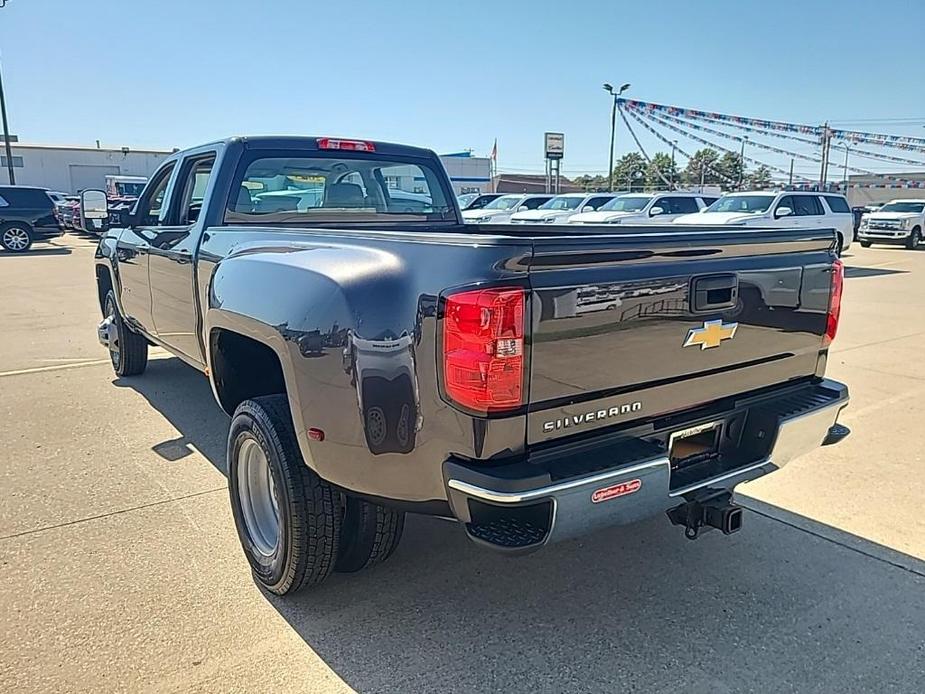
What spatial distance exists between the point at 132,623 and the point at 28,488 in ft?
5.65

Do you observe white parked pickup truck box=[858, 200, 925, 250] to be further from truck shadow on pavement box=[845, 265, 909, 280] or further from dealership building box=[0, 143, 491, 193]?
dealership building box=[0, 143, 491, 193]

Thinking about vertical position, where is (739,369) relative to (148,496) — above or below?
above

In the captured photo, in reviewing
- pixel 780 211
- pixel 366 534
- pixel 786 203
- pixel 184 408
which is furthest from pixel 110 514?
pixel 786 203

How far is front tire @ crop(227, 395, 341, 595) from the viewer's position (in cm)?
273

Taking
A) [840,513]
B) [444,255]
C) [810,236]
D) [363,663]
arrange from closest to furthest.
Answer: [444,255] < [363,663] < [810,236] < [840,513]

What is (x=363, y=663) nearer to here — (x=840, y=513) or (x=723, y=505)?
(x=723, y=505)

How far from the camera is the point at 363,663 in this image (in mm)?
2553

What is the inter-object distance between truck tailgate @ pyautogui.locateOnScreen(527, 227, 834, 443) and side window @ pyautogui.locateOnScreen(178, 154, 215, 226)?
9.42 feet

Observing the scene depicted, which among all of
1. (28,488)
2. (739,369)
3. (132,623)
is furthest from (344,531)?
(28,488)

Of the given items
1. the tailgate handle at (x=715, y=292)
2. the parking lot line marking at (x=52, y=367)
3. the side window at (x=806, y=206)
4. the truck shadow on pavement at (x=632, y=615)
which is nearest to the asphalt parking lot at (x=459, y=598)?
the truck shadow on pavement at (x=632, y=615)

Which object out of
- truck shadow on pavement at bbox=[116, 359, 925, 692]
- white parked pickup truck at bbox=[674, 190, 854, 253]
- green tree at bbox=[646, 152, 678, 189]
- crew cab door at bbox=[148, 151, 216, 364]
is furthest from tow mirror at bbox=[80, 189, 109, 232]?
green tree at bbox=[646, 152, 678, 189]

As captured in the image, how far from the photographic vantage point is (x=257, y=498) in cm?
320

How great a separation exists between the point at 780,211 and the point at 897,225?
10.4 m

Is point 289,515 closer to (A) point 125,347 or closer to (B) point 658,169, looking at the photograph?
(A) point 125,347
